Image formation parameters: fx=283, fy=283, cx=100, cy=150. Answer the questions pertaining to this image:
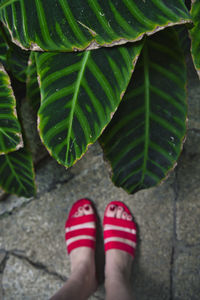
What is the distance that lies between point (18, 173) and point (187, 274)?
0.79 metres

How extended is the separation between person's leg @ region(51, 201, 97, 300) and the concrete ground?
0.04 metres

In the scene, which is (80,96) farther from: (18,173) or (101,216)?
(101,216)

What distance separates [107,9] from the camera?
604mm

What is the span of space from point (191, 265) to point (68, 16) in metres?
1.04

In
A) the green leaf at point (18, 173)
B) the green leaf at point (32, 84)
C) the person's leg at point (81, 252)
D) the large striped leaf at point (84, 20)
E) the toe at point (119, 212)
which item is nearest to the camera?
the large striped leaf at point (84, 20)

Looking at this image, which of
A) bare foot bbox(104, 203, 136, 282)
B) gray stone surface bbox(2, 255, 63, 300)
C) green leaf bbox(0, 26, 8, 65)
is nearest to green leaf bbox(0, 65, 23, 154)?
green leaf bbox(0, 26, 8, 65)

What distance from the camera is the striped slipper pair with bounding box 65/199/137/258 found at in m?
1.25

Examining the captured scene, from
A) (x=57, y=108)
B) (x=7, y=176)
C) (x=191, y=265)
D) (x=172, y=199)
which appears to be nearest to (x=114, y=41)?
(x=57, y=108)

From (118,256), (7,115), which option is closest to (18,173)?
(7,115)

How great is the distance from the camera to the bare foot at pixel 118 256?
1200 millimetres

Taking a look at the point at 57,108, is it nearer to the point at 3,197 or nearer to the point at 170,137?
the point at 170,137

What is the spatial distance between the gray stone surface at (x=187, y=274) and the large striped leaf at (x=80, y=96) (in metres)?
0.77

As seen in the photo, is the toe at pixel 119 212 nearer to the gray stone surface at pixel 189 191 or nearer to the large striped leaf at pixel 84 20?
the gray stone surface at pixel 189 191

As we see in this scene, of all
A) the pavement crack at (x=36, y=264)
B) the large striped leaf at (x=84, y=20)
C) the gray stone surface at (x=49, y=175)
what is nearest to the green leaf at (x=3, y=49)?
the large striped leaf at (x=84, y=20)
